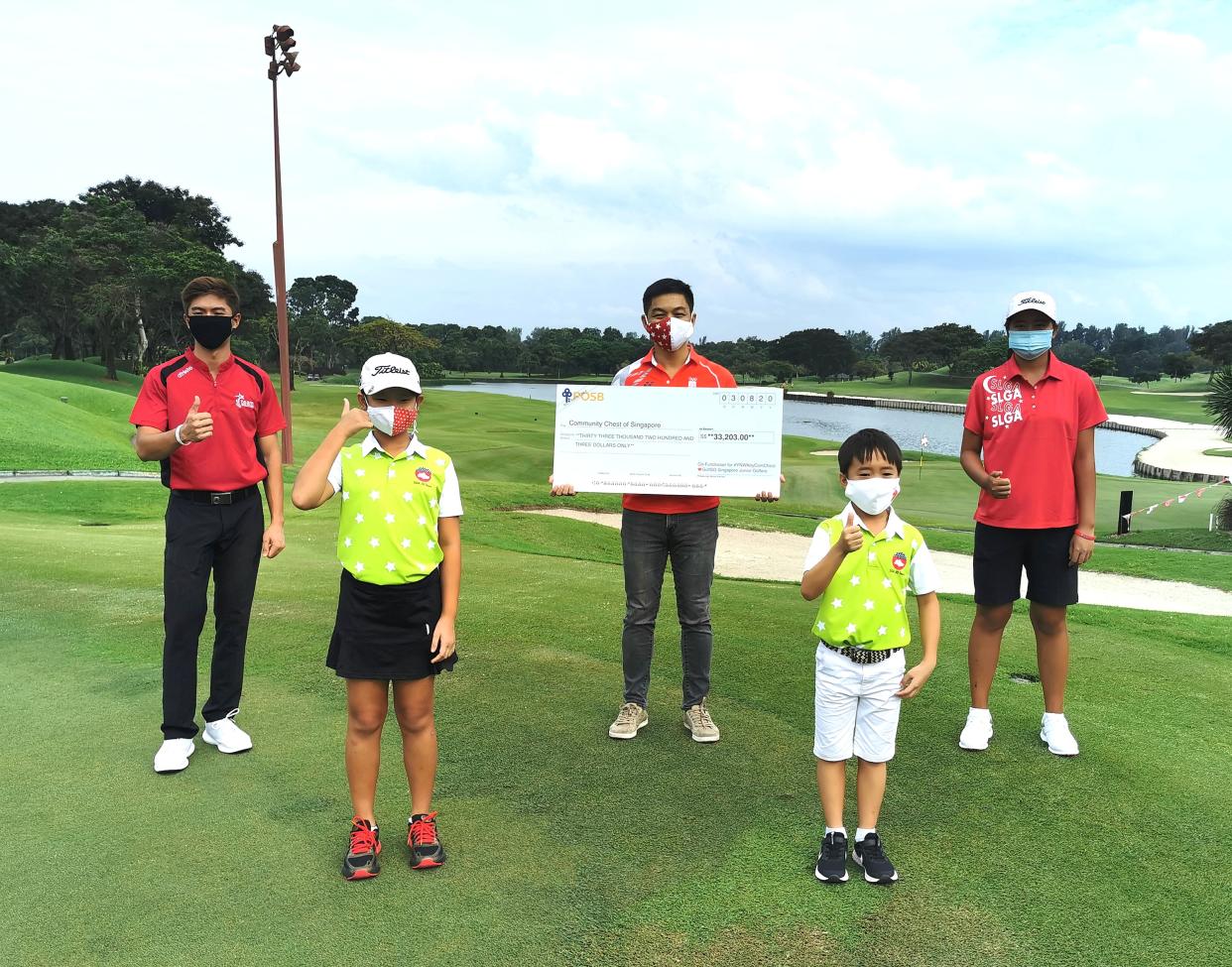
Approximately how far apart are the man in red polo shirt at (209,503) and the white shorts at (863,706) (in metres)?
2.65

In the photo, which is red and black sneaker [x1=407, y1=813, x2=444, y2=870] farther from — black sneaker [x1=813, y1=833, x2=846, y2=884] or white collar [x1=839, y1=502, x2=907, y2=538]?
white collar [x1=839, y1=502, x2=907, y2=538]

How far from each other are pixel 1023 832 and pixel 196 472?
3.94 metres

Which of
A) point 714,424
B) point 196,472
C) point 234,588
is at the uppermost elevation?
point 714,424

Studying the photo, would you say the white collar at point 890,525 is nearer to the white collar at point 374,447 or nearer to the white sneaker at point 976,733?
the white collar at point 374,447

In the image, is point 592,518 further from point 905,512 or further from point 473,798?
point 473,798

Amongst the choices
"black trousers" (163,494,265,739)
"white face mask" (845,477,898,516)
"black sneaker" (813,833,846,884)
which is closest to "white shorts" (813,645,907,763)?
"black sneaker" (813,833,846,884)

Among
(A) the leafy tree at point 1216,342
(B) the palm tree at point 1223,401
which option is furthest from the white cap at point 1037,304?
(A) the leafy tree at point 1216,342

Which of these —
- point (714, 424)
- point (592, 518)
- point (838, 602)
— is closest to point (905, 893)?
point (838, 602)

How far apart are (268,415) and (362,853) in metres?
2.32

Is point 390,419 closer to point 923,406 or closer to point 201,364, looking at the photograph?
point 201,364

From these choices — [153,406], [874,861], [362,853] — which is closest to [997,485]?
[874,861]

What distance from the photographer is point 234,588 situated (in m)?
4.51

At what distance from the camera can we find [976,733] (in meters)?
4.49

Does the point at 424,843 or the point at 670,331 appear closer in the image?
the point at 424,843
